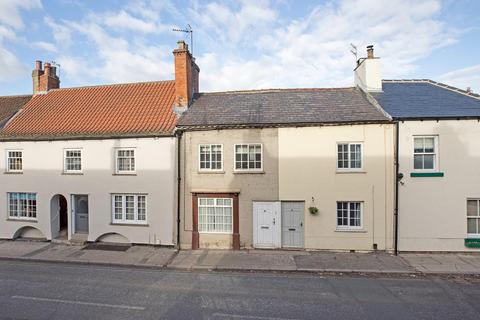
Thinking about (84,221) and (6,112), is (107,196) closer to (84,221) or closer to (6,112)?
(84,221)

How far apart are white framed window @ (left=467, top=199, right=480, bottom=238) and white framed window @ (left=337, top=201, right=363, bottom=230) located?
15.9ft

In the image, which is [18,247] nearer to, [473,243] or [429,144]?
[429,144]

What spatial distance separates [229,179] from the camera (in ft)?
45.2

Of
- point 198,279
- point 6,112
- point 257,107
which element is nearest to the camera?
point 198,279

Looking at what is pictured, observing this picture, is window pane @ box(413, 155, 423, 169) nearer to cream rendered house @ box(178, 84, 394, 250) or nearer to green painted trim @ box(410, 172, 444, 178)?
green painted trim @ box(410, 172, 444, 178)

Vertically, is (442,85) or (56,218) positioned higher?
(442,85)

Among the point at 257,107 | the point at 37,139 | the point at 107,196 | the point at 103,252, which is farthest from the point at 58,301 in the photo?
the point at 257,107

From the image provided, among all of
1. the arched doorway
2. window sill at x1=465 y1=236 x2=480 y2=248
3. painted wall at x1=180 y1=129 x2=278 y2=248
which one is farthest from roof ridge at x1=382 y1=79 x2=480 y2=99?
the arched doorway

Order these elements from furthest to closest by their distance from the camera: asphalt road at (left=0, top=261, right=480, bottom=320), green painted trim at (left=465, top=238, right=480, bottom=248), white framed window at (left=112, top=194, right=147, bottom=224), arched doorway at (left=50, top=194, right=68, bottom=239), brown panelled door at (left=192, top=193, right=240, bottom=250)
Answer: arched doorway at (left=50, top=194, right=68, bottom=239) → white framed window at (left=112, top=194, right=147, bottom=224) → brown panelled door at (left=192, top=193, right=240, bottom=250) → green painted trim at (left=465, top=238, right=480, bottom=248) → asphalt road at (left=0, top=261, right=480, bottom=320)

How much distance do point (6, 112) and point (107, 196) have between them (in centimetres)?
1014

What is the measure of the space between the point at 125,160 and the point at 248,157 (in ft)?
21.2

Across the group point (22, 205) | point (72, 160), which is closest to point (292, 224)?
point (72, 160)

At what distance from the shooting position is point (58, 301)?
8.13 m

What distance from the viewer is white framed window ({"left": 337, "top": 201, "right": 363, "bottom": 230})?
13289 millimetres
